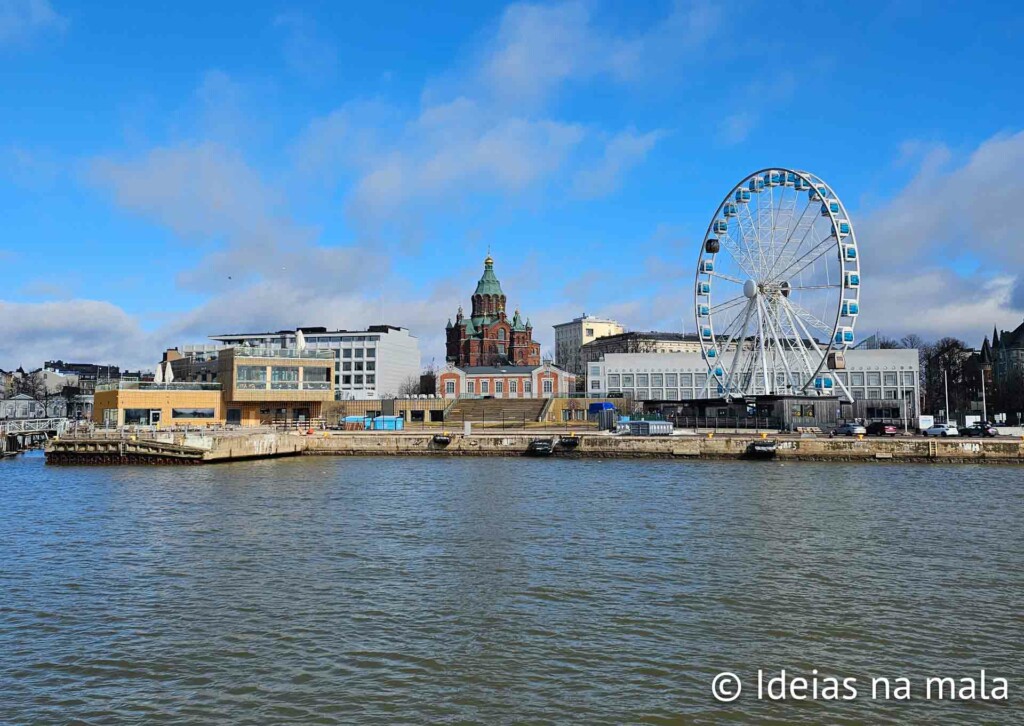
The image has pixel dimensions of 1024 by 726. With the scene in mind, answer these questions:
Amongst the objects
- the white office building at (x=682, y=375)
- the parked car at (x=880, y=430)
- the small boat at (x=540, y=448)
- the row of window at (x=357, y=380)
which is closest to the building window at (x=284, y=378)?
the small boat at (x=540, y=448)

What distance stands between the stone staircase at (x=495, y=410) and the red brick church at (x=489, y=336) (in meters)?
53.1

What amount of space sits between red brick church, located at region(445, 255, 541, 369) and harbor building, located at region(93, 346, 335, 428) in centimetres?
7622

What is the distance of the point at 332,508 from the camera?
35.7 metres

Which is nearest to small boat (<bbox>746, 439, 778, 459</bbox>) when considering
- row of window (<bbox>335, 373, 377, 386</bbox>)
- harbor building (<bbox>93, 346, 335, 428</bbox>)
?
harbor building (<bbox>93, 346, 335, 428</bbox>)

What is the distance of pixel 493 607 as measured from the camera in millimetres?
19594

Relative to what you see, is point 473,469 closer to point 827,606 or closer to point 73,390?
point 827,606

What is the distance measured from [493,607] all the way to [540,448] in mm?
45874

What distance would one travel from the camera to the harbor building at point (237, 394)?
3142 inches

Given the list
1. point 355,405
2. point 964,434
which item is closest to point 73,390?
point 355,405

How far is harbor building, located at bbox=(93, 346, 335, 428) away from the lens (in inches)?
3142

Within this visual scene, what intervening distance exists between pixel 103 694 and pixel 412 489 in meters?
28.7

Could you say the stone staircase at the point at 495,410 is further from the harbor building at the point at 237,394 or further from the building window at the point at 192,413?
the building window at the point at 192,413

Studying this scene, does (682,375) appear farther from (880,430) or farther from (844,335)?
(880,430)

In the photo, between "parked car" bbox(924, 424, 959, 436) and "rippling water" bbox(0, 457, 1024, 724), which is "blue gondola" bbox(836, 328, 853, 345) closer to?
"parked car" bbox(924, 424, 959, 436)
